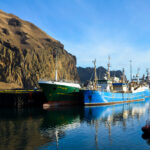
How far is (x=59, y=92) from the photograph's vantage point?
5372 cm

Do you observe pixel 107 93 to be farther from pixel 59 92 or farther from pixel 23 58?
pixel 23 58

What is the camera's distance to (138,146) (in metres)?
20.8

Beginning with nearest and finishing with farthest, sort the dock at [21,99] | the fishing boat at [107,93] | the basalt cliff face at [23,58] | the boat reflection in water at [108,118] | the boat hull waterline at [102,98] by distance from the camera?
1. the boat reflection in water at [108,118]
2. the boat hull waterline at [102,98]
3. the fishing boat at [107,93]
4. the dock at [21,99]
5. the basalt cliff face at [23,58]

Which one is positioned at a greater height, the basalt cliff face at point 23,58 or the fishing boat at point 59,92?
the basalt cliff face at point 23,58

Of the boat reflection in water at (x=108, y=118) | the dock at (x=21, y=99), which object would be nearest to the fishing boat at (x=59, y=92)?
the dock at (x=21, y=99)

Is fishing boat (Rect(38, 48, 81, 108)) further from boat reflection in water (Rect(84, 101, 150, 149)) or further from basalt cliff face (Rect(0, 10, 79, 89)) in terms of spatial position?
basalt cliff face (Rect(0, 10, 79, 89))

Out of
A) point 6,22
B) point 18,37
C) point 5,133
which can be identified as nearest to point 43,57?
point 18,37

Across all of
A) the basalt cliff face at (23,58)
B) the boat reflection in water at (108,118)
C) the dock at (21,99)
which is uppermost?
the basalt cliff face at (23,58)

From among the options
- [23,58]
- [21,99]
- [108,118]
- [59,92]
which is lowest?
[108,118]

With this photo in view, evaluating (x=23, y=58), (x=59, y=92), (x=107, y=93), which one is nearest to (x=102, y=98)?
(x=107, y=93)

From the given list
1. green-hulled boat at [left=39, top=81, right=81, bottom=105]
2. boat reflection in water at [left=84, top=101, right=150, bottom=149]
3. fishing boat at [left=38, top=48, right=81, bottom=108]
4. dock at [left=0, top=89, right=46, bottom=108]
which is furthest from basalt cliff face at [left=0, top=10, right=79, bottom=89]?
boat reflection in water at [left=84, top=101, right=150, bottom=149]

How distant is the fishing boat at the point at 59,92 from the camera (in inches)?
2088

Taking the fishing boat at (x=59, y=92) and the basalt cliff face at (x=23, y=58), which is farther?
the basalt cliff face at (x=23, y=58)

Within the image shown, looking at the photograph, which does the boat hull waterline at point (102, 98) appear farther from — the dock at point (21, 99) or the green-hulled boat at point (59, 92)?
the dock at point (21, 99)
